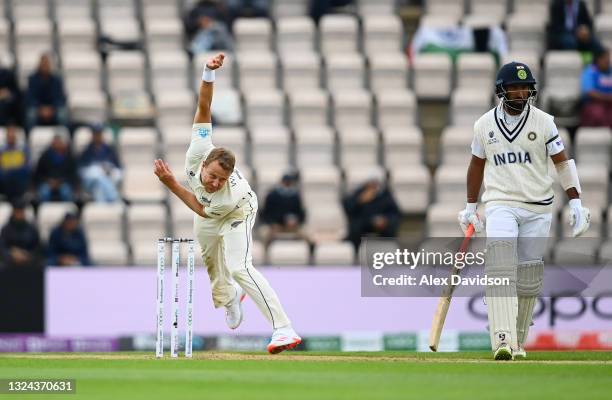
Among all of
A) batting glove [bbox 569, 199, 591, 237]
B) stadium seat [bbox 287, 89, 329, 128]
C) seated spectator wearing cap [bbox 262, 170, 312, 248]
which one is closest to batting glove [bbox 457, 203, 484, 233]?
batting glove [bbox 569, 199, 591, 237]

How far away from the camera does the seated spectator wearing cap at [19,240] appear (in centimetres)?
1526

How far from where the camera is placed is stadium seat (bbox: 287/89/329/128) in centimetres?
1720

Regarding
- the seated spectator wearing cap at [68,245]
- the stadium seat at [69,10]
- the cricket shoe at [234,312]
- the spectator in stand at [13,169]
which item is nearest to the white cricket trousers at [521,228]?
the cricket shoe at [234,312]

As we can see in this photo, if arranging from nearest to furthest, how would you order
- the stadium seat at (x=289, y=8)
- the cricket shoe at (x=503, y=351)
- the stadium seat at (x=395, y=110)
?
the cricket shoe at (x=503, y=351) < the stadium seat at (x=395, y=110) < the stadium seat at (x=289, y=8)

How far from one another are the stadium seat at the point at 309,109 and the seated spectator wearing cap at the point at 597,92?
2.96 m

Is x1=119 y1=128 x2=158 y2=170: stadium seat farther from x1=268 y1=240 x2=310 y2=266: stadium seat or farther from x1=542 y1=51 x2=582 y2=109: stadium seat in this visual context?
x1=542 y1=51 x2=582 y2=109: stadium seat

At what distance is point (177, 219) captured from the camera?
52.0 ft

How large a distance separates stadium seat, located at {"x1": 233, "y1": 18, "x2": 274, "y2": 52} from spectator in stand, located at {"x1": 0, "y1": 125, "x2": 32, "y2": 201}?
320 cm

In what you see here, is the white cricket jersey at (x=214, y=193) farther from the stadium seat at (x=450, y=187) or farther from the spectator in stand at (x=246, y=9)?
the spectator in stand at (x=246, y=9)

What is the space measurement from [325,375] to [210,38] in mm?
9430

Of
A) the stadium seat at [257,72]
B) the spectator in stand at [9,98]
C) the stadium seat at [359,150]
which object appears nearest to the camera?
the stadium seat at [359,150]

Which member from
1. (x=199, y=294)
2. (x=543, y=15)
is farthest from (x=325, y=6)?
(x=199, y=294)

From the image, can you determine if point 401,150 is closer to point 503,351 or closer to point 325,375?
point 503,351

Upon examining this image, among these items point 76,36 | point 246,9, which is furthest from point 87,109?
point 246,9
